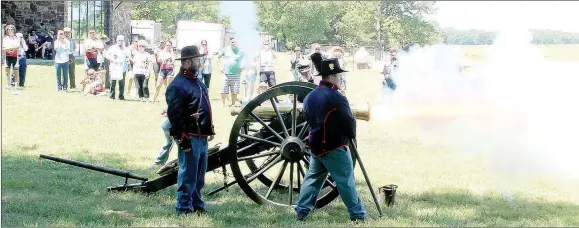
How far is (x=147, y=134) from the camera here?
39.5ft

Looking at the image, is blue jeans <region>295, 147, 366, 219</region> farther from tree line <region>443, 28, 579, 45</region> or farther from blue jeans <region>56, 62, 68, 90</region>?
blue jeans <region>56, 62, 68, 90</region>

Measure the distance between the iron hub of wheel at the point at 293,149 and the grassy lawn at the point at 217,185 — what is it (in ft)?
1.55

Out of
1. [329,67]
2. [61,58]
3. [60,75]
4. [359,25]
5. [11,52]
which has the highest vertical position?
[359,25]

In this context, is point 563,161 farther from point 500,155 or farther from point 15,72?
point 15,72

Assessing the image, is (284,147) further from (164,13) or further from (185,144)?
(164,13)

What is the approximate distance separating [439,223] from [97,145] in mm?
5757

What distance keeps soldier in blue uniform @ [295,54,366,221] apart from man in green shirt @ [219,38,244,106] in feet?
33.6

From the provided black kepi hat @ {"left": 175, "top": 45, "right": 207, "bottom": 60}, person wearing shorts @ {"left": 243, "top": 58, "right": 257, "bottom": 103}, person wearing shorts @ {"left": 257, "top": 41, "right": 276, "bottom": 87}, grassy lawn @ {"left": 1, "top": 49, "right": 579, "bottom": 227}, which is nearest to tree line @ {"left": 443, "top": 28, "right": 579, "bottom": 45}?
grassy lawn @ {"left": 1, "top": 49, "right": 579, "bottom": 227}

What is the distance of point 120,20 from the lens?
28.2m

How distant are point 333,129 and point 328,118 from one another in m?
0.10

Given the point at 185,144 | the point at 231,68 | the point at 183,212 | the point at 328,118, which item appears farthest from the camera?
the point at 231,68

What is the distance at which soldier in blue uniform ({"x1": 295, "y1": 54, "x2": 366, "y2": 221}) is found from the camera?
6418 millimetres

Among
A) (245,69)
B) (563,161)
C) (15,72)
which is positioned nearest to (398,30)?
(245,69)

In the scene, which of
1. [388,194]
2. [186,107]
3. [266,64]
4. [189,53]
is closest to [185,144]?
[186,107]
